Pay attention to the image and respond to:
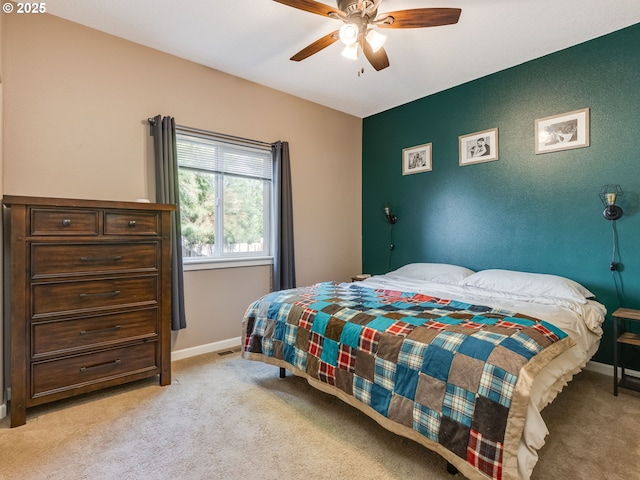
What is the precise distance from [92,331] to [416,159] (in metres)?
3.69

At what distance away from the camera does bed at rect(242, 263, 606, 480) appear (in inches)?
52.9

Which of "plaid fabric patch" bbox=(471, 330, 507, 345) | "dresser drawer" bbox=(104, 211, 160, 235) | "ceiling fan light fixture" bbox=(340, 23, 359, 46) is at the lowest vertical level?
"plaid fabric patch" bbox=(471, 330, 507, 345)

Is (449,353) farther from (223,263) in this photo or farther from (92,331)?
(223,263)

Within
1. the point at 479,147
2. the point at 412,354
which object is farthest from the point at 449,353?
the point at 479,147

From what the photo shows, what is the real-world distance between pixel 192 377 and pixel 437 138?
3.56m

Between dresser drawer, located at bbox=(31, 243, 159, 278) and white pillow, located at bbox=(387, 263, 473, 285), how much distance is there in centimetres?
248

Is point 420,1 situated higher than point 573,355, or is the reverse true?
point 420,1

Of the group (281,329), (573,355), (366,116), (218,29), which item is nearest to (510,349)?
(573,355)

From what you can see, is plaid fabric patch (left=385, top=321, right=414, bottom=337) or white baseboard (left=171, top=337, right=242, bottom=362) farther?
white baseboard (left=171, top=337, right=242, bottom=362)

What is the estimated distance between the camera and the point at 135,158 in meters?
2.87

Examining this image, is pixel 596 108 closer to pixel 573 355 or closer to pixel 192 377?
pixel 573 355

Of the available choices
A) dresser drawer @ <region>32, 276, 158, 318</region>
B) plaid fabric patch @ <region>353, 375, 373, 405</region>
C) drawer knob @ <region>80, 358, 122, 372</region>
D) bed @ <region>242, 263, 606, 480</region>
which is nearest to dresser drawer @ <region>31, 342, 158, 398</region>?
drawer knob @ <region>80, 358, 122, 372</region>

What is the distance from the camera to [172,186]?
2.92 m

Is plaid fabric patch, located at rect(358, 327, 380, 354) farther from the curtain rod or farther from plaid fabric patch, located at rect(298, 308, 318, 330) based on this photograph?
Answer: the curtain rod
